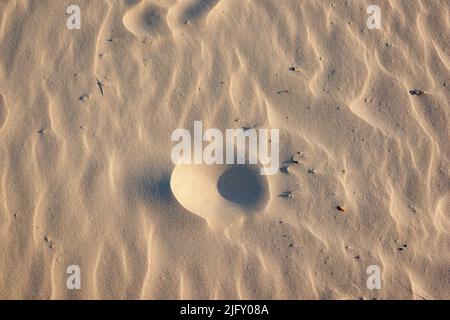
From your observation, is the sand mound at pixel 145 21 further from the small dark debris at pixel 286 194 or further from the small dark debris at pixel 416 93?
the small dark debris at pixel 416 93

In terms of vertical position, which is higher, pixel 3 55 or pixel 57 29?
pixel 57 29

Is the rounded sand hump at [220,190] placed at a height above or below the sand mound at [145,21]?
below

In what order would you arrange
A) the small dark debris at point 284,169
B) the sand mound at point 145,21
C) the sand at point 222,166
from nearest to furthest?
the sand at point 222,166
the small dark debris at point 284,169
the sand mound at point 145,21

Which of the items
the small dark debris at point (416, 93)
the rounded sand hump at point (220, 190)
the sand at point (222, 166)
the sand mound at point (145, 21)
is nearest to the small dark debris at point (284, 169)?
the sand at point (222, 166)

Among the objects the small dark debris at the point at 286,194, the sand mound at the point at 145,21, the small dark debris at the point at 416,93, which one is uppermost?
the sand mound at the point at 145,21

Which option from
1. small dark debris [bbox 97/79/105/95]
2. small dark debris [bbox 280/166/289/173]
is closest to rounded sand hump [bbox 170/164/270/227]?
small dark debris [bbox 280/166/289/173]

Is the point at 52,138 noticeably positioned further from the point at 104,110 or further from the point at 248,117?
the point at 248,117
